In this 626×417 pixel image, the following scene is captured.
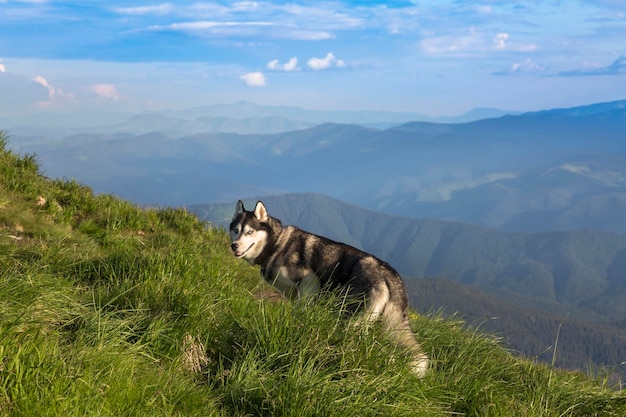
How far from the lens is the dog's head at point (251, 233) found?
1078 cm

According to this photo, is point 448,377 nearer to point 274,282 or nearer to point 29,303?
point 274,282

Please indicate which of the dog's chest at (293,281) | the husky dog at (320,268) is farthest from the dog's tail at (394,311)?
the dog's chest at (293,281)

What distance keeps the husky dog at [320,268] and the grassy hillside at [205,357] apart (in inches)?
27.5

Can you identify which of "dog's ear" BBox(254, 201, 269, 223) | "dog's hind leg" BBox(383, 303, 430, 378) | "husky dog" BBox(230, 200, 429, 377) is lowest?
"dog's hind leg" BBox(383, 303, 430, 378)

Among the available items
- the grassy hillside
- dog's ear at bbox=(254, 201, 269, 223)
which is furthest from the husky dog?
the grassy hillside

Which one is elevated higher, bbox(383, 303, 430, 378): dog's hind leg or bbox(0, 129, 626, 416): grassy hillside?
bbox(0, 129, 626, 416): grassy hillside

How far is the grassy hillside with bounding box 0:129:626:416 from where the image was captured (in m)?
5.44

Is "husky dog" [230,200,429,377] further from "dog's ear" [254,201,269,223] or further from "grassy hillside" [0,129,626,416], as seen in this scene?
"grassy hillside" [0,129,626,416]

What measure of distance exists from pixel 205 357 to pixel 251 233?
3987mm

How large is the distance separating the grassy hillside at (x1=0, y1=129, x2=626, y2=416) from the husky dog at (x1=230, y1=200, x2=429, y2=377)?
27.5 inches

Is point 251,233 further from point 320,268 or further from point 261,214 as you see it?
point 320,268

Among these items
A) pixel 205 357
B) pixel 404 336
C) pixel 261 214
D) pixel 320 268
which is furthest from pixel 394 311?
pixel 261 214

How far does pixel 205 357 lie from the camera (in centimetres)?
712

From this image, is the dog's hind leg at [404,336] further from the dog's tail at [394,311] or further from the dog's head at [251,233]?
the dog's head at [251,233]
